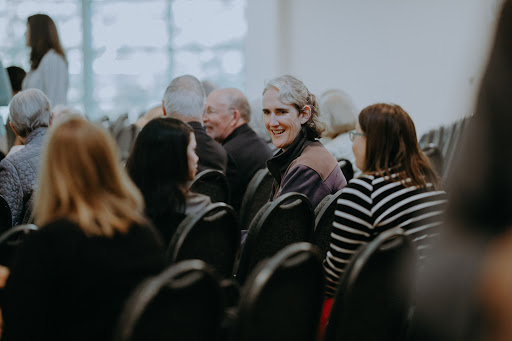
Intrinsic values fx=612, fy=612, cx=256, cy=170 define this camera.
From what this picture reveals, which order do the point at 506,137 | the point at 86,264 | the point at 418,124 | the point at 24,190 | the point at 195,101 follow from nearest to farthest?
the point at 506,137
the point at 86,264
the point at 24,190
the point at 195,101
the point at 418,124

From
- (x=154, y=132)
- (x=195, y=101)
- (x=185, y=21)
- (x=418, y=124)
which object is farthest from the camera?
(x=185, y=21)

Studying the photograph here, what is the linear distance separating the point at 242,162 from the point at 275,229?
1.91m

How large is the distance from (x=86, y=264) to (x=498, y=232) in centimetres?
98

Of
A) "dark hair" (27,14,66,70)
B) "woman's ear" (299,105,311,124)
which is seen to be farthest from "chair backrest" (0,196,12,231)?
"dark hair" (27,14,66,70)

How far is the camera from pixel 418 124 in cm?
911

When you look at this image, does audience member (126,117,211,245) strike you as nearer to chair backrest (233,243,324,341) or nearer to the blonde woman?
the blonde woman

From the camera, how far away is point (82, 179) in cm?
153

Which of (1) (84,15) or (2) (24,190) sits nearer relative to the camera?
(2) (24,190)

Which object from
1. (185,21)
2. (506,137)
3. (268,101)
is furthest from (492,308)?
(185,21)

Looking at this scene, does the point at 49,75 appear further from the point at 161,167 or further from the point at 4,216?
the point at 161,167

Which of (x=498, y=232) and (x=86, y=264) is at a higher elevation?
(x=498, y=232)

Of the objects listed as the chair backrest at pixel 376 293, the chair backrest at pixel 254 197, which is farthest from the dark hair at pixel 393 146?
the chair backrest at pixel 254 197

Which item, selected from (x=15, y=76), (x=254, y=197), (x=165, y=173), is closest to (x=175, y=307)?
(x=165, y=173)

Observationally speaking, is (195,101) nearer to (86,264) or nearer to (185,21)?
(86,264)
